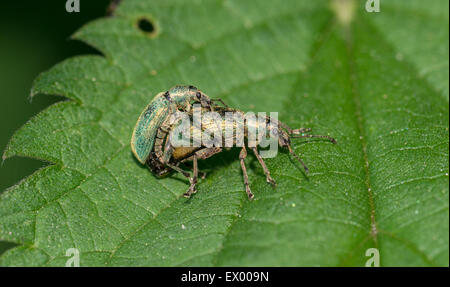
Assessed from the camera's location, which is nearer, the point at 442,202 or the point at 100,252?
the point at 442,202

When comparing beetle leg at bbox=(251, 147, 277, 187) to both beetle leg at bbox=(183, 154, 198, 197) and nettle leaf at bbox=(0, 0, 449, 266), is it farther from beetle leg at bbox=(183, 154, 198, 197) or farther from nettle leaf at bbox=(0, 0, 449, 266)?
beetle leg at bbox=(183, 154, 198, 197)

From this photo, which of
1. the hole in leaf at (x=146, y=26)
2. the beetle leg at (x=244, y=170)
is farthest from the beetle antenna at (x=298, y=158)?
the hole in leaf at (x=146, y=26)

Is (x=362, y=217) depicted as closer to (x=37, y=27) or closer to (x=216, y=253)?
(x=216, y=253)

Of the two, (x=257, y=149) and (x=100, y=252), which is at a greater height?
(x=257, y=149)

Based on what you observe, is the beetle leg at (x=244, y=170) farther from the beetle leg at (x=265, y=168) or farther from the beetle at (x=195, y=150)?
the beetle leg at (x=265, y=168)

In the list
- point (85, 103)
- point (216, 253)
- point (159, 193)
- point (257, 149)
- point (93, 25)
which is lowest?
point (216, 253)

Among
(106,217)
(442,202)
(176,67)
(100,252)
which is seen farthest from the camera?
(176,67)

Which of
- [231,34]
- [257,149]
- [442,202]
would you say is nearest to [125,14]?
[231,34]

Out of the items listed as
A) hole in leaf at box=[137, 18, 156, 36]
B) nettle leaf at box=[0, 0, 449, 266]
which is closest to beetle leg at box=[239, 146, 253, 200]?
nettle leaf at box=[0, 0, 449, 266]
